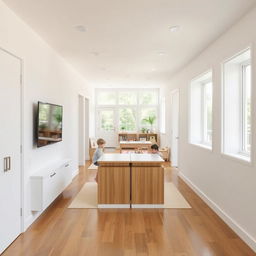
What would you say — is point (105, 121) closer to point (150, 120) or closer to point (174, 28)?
point (150, 120)

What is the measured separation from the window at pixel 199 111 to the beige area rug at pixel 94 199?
1.21 metres

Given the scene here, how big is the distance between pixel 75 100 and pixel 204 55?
3.39 meters

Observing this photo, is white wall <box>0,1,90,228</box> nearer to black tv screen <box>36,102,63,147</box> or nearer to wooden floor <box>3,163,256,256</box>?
black tv screen <box>36,102,63,147</box>

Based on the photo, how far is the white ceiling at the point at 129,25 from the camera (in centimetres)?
270

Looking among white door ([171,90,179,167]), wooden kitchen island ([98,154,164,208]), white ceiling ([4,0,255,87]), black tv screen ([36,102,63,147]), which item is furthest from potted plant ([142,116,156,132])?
wooden kitchen island ([98,154,164,208])

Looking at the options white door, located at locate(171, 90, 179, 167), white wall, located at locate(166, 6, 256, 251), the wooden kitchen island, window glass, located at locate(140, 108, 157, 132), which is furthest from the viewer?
window glass, located at locate(140, 108, 157, 132)

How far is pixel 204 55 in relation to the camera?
4.35m

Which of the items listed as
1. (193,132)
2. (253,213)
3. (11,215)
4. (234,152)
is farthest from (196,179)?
(11,215)

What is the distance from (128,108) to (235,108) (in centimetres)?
684

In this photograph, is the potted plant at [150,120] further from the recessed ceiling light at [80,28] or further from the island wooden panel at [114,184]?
the recessed ceiling light at [80,28]

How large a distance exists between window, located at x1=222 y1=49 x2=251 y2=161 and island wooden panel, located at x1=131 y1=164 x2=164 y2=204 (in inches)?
42.7

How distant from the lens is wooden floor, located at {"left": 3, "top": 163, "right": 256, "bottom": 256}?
2.60 m

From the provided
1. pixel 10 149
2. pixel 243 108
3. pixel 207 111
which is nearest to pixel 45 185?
pixel 10 149

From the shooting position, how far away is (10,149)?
277 centimetres
